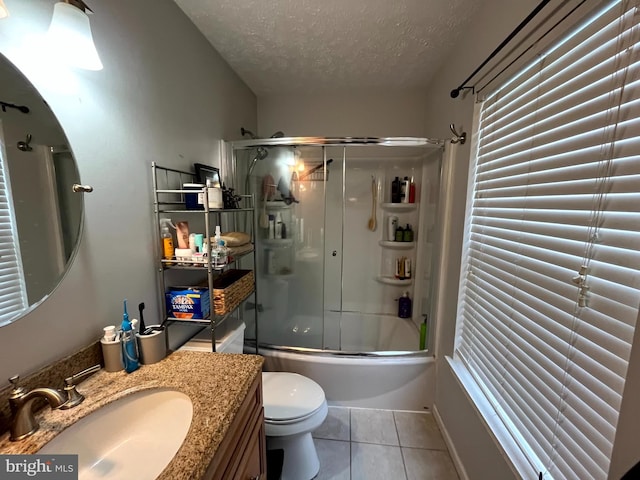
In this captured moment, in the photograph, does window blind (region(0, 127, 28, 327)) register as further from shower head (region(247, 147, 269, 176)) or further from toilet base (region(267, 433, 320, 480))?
shower head (region(247, 147, 269, 176))

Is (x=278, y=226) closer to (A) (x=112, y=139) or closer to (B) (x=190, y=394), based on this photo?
(A) (x=112, y=139)

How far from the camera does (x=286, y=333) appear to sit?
8.04 ft

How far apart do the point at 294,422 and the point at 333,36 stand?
2.14 meters

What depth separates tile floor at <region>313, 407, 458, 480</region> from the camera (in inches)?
59.7

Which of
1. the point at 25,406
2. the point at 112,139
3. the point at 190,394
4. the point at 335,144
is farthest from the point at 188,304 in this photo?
the point at 335,144

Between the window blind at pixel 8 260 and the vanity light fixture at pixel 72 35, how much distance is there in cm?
33

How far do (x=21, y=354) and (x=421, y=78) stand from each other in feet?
8.84

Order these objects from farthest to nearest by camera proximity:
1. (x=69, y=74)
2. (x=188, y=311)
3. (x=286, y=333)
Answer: (x=286, y=333)
(x=188, y=311)
(x=69, y=74)

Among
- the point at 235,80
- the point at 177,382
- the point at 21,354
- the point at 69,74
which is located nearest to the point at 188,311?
the point at 177,382

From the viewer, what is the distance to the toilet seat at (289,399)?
4.47ft

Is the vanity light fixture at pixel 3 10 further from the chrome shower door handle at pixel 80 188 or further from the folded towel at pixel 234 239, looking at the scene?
the folded towel at pixel 234 239

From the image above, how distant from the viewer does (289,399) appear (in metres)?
1.47

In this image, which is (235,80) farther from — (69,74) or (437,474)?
(437,474)

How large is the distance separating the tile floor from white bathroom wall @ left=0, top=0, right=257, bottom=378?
131cm
